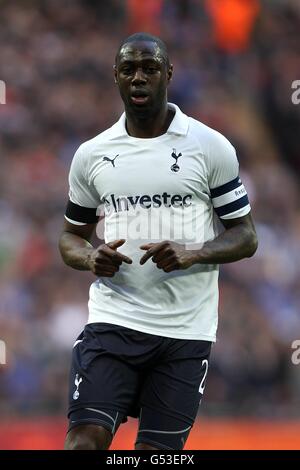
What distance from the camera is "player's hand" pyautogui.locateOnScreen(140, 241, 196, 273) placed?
4.57m

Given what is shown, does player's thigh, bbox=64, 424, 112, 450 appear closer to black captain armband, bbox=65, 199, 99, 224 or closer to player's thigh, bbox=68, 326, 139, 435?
player's thigh, bbox=68, 326, 139, 435

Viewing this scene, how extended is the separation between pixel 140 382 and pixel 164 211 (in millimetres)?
769

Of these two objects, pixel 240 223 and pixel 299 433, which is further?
pixel 299 433

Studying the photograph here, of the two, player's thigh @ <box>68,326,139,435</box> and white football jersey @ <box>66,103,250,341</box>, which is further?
white football jersey @ <box>66,103,250,341</box>

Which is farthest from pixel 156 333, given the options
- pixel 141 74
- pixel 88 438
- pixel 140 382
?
pixel 141 74

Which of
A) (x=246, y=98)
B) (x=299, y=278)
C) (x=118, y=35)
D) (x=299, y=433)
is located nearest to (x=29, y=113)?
(x=118, y=35)

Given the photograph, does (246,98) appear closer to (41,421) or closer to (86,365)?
(41,421)

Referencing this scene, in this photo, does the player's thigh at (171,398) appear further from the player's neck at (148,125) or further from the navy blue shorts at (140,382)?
the player's neck at (148,125)

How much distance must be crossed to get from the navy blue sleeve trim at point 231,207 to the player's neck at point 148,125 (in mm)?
446

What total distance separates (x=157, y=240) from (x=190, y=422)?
83cm

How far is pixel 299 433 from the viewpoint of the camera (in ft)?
27.1

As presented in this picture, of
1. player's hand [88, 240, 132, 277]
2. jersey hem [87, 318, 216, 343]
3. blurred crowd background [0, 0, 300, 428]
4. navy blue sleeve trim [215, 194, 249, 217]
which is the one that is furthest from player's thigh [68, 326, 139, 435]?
blurred crowd background [0, 0, 300, 428]

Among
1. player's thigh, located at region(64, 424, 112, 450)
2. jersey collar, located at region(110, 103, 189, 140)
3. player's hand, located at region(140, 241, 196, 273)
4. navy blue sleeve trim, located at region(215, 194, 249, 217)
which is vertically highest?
A: jersey collar, located at region(110, 103, 189, 140)
